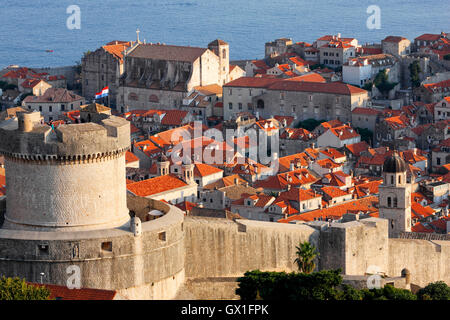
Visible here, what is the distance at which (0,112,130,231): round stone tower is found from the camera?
2602cm

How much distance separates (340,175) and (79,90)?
34779 mm

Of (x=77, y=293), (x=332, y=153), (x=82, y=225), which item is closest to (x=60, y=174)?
(x=82, y=225)

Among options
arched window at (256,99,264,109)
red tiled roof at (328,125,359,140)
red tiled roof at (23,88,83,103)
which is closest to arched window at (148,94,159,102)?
red tiled roof at (23,88,83,103)

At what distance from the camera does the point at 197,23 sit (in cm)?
16288

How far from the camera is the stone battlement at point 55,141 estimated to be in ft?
85.1

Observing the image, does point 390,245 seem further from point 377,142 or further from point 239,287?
point 377,142

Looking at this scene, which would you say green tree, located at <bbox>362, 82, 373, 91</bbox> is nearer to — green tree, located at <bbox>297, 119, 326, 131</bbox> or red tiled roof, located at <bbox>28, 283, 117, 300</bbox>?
green tree, located at <bbox>297, 119, 326, 131</bbox>

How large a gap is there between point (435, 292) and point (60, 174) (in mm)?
11184

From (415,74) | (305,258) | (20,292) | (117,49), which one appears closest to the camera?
(20,292)

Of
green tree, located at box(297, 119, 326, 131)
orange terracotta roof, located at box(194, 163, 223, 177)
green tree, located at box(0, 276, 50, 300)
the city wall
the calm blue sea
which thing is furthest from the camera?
the calm blue sea

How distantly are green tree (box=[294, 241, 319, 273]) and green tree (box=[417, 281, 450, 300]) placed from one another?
3.09m

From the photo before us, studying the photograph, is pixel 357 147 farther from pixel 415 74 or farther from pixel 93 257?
pixel 93 257

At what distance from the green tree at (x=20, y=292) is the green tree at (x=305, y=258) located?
7.48 meters

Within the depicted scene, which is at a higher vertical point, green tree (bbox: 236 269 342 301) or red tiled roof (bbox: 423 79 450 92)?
green tree (bbox: 236 269 342 301)
